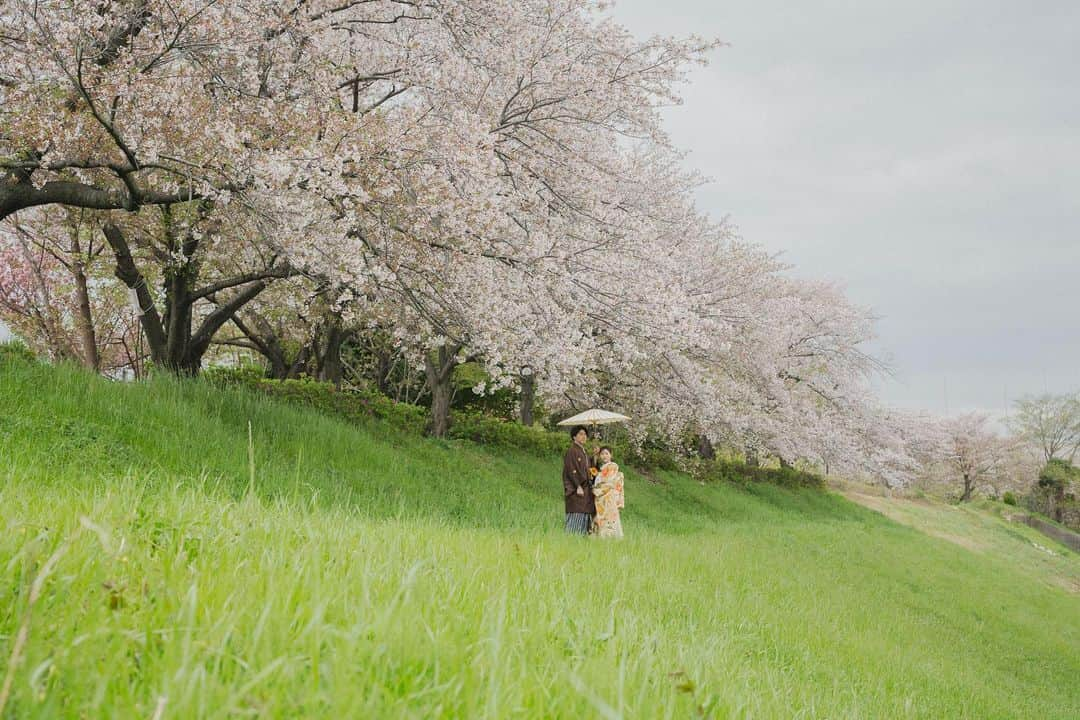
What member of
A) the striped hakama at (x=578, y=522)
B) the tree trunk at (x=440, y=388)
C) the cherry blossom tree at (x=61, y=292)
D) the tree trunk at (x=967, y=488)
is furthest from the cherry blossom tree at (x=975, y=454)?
the cherry blossom tree at (x=61, y=292)

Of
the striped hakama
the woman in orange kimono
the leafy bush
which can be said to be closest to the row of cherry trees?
the leafy bush

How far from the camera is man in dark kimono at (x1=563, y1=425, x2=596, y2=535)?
10758 millimetres

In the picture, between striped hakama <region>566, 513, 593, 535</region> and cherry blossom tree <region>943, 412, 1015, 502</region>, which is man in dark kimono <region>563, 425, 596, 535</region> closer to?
striped hakama <region>566, 513, 593, 535</region>

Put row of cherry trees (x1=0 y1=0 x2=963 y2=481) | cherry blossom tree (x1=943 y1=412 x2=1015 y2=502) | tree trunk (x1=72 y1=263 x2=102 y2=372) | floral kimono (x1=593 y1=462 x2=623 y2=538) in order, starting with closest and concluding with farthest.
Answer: row of cherry trees (x1=0 y1=0 x2=963 y2=481) < floral kimono (x1=593 y1=462 x2=623 y2=538) < tree trunk (x1=72 y1=263 x2=102 y2=372) < cherry blossom tree (x1=943 y1=412 x2=1015 y2=502)

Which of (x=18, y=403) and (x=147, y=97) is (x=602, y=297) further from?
(x=18, y=403)

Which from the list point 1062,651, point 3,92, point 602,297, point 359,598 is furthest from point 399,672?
point 1062,651

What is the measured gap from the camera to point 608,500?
36.0ft

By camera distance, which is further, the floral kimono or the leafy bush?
the leafy bush

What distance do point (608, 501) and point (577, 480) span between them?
0.64 metres

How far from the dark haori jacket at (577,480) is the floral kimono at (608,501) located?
14cm

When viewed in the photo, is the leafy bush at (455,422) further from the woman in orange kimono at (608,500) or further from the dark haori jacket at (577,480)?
the woman in orange kimono at (608,500)

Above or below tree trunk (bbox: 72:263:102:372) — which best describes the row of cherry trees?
above

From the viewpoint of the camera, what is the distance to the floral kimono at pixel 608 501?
1091 centimetres

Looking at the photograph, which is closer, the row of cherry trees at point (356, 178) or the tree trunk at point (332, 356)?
the row of cherry trees at point (356, 178)
